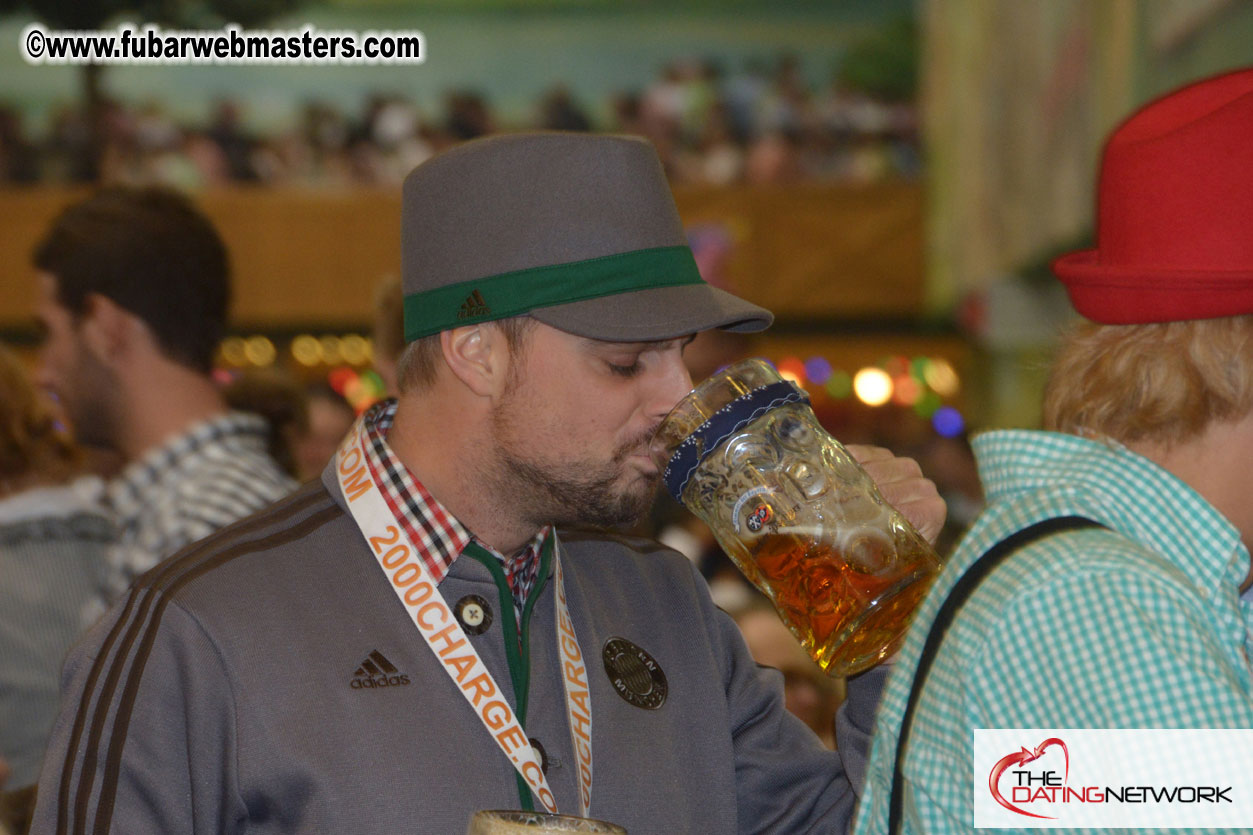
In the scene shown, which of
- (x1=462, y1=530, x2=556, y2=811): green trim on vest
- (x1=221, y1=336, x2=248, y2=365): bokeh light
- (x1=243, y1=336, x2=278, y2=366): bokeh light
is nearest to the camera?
(x1=462, y1=530, x2=556, y2=811): green trim on vest

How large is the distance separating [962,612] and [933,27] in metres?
12.8

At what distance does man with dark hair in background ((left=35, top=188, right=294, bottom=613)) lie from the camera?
7.73ft

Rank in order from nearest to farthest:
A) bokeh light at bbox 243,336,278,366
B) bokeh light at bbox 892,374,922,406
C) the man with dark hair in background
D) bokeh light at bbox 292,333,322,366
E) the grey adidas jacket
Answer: the grey adidas jacket < the man with dark hair in background < bokeh light at bbox 243,336,278,366 < bokeh light at bbox 292,333,322,366 < bokeh light at bbox 892,374,922,406

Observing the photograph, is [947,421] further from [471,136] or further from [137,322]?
[137,322]

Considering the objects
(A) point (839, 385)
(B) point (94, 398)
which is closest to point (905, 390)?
(A) point (839, 385)

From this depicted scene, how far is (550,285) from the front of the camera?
4.88 ft

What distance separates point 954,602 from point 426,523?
686mm

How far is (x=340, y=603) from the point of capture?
1.45m

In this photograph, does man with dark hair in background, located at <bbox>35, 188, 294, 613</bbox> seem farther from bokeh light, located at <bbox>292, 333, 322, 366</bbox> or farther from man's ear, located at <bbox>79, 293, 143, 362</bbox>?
bokeh light, located at <bbox>292, 333, 322, 366</bbox>

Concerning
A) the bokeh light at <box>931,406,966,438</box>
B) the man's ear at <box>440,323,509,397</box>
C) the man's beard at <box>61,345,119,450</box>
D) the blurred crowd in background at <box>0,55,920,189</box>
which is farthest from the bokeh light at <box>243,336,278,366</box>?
the man's ear at <box>440,323,509,397</box>

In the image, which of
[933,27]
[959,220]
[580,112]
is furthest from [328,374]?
[933,27]

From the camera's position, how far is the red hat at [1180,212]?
1.03 meters

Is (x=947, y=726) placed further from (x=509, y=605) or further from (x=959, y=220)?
(x=959, y=220)

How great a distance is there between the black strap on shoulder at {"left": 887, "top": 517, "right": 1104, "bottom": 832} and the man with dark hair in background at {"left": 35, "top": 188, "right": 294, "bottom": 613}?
1488mm
